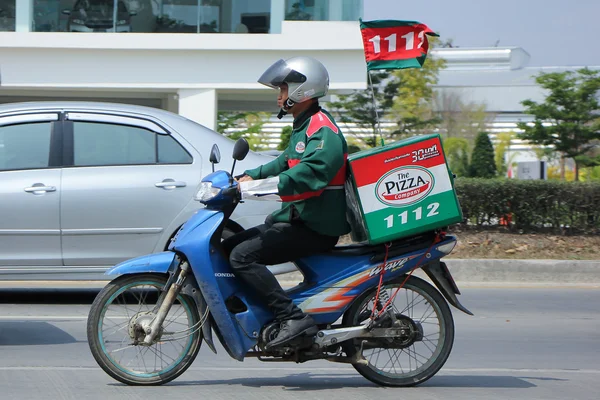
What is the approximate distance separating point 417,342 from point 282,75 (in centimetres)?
177

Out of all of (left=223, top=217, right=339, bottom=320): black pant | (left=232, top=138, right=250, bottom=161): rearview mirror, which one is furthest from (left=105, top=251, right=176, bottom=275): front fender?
(left=232, top=138, right=250, bottom=161): rearview mirror

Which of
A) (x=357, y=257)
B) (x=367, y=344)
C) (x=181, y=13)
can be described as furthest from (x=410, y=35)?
(x=181, y=13)

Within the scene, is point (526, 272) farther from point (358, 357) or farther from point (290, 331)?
point (290, 331)

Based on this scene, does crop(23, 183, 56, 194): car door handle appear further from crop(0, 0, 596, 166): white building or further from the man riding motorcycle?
crop(0, 0, 596, 166): white building

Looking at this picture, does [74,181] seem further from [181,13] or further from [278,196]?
[181,13]

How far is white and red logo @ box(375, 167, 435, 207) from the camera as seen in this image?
539 cm

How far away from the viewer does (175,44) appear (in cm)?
2034

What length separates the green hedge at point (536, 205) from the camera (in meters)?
12.8

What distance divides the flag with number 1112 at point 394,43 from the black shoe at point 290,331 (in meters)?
2.08

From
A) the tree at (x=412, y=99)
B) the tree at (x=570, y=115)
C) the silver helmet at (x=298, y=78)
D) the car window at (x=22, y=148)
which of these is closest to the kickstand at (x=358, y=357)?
the silver helmet at (x=298, y=78)

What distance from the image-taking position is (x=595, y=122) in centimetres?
2764

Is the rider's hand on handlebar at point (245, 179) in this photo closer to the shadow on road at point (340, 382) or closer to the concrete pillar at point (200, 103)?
the shadow on road at point (340, 382)

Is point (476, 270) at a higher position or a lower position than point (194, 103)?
lower

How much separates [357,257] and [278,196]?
673 millimetres
